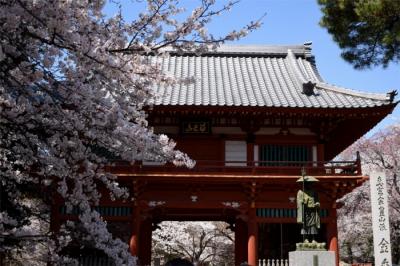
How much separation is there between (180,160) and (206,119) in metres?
9.36

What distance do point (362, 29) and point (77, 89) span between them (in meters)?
7.28

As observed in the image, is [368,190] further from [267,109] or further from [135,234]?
[135,234]

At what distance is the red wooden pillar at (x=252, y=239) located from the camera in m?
14.2

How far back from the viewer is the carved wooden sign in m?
15.4

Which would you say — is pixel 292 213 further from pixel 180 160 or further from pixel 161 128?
pixel 180 160

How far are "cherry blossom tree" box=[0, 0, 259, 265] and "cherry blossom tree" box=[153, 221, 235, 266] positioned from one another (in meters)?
30.1

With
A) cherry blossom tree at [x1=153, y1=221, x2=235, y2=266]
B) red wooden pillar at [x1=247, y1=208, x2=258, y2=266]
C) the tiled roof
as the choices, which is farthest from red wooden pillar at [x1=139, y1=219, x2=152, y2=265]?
cherry blossom tree at [x1=153, y1=221, x2=235, y2=266]

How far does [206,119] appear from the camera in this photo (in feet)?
51.0

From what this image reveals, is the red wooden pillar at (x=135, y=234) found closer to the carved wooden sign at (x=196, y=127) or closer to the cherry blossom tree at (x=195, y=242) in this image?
the carved wooden sign at (x=196, y=127)

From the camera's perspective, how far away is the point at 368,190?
92.8 ft

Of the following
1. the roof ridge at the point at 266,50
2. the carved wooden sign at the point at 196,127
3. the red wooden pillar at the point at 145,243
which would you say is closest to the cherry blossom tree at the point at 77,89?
the carved wooden sign at the point at 196,127

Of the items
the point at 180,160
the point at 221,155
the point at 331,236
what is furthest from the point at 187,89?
the point at 180,160

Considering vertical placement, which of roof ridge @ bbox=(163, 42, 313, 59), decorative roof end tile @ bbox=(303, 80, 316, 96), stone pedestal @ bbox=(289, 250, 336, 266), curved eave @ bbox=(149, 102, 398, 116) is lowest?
stone pedestal @ bbox=(289, 250, 336, 266)

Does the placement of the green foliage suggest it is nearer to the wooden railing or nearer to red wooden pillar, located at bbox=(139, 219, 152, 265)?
the wooden railing
